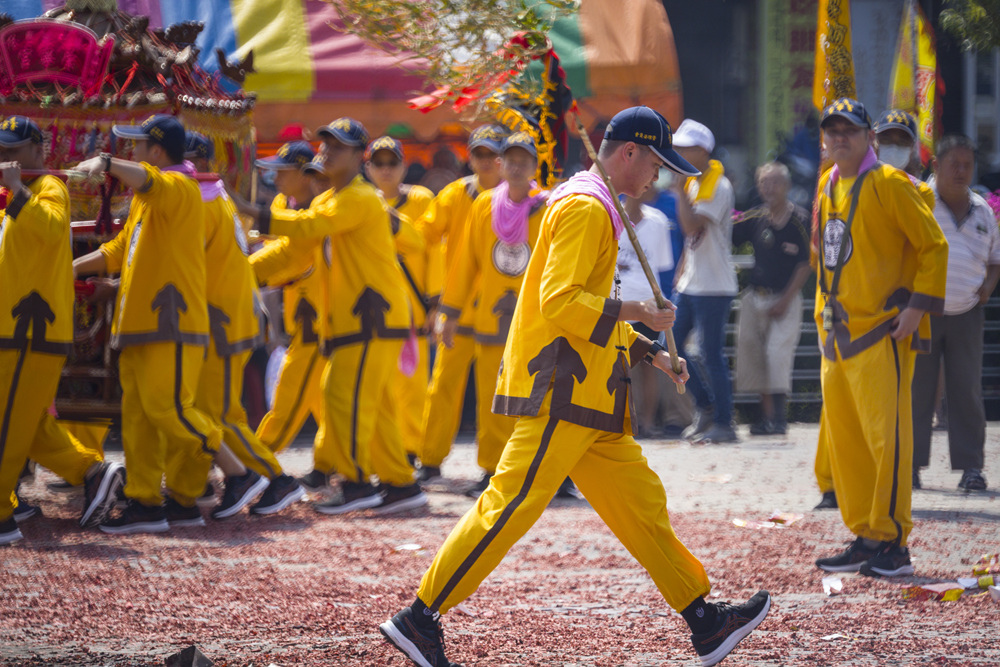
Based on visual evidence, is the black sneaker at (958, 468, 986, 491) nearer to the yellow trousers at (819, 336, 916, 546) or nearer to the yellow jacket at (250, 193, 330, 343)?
the yellow trousers at (819, 336, 916, 546)

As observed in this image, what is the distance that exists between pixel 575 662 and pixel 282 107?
7898 millimetres

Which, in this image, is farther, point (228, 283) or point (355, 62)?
point (355, 62)

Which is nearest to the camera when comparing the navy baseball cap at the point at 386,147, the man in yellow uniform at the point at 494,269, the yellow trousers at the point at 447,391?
the man in yellow uniform at the point at 494,269

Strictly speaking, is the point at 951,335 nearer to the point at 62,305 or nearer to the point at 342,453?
the point at 342,453

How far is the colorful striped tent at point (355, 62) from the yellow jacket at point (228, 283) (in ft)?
14.2

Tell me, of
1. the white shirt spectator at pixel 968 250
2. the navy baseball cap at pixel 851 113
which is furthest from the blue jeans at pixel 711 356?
the navy baseball cap at pixel 851 113

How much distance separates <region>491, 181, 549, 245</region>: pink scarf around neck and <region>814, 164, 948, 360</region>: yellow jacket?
7.49 feet

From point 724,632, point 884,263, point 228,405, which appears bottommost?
point 724,632

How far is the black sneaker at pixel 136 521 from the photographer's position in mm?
6383

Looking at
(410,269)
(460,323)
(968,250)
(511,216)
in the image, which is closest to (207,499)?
(460,323)

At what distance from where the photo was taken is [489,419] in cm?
754

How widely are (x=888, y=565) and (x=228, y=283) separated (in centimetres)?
386

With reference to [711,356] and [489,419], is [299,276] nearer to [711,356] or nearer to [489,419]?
[489,419]

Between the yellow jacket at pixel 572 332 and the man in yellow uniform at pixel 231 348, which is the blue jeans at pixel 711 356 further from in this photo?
the yellow jacket at pixel 572 332
